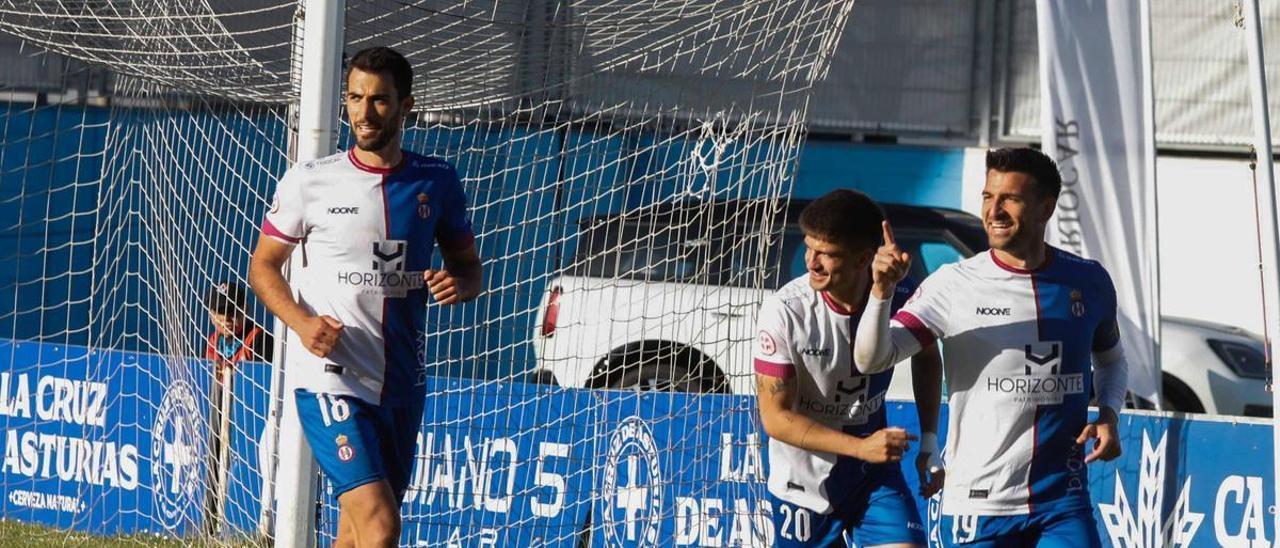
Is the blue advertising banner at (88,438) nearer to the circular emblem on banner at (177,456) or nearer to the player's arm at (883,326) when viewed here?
the circular emblem on banner at (177,456)

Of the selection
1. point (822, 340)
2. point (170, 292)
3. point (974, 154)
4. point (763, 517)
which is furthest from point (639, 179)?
point (974, 154)

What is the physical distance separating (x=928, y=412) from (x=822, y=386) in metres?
0.34

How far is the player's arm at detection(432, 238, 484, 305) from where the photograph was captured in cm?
486

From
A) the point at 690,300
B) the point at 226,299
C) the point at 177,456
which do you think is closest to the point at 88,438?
the point at 177,456

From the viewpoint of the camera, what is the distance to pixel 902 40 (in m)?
16.7

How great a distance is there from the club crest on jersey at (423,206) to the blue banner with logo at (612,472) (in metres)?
2.26

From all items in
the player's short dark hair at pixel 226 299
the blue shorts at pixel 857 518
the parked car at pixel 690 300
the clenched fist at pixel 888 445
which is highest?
the parked car at pixel 690 300

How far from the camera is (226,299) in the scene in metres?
6.97

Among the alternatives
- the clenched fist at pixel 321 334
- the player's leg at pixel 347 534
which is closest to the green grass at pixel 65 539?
the player's leg at pixel 347 534

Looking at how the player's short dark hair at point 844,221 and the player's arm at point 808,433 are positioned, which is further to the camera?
the player's short dark hair at point 844,221

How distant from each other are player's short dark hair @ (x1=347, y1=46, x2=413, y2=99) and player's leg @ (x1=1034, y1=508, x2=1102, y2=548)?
2.28 meters

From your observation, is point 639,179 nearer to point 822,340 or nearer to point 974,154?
point 822,340

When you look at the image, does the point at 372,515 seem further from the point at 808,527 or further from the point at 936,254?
the point at 936,254

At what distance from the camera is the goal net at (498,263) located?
6.98 m
